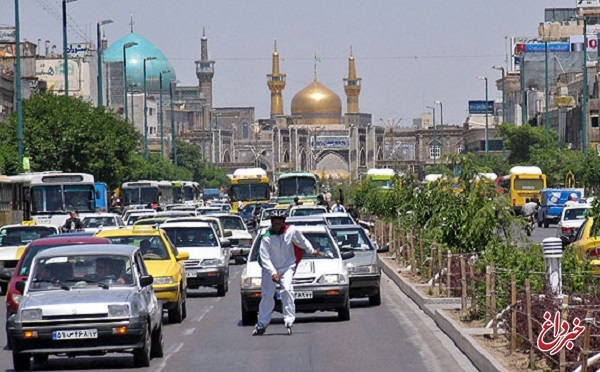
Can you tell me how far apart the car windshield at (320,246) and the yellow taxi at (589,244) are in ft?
10.2

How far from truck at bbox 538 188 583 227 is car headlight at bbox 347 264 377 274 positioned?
3955 centimetres

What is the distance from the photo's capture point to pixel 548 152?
87875mm

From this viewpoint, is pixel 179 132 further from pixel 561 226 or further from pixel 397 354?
pixel 397 354

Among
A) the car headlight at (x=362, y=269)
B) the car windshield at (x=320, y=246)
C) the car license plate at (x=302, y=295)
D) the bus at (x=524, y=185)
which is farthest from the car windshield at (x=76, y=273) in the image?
the bus at (x=524, y=185)

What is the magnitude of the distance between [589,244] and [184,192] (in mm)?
65735

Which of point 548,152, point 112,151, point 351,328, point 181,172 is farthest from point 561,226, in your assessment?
point 181,172

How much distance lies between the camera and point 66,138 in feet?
202

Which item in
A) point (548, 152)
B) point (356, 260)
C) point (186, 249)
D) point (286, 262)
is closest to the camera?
point (286, 262)

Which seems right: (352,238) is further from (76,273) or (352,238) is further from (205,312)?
(76,273)

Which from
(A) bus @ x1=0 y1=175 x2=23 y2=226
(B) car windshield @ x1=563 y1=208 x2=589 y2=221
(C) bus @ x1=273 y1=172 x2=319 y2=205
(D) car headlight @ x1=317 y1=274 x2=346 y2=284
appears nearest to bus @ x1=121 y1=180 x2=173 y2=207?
(C) bus @ x1=273 y1=172 x2=319 y2=205

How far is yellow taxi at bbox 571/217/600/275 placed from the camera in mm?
20598

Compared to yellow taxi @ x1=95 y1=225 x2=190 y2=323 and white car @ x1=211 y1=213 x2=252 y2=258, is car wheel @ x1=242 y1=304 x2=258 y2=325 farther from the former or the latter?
white car @ x1=211 y1=213 x2=252 y2=258

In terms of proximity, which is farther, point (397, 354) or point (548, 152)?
point (548, 152)

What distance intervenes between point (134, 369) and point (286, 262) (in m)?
3.85
